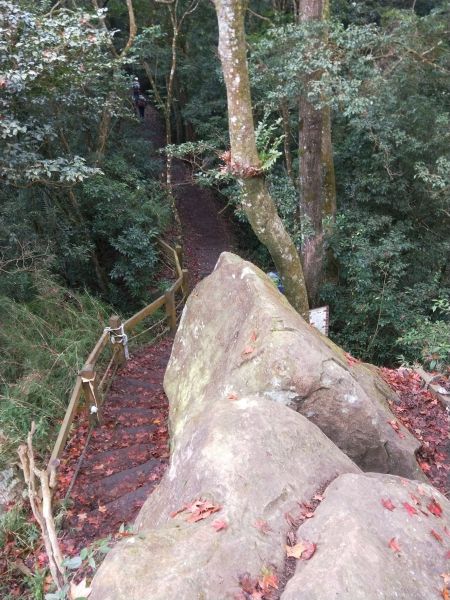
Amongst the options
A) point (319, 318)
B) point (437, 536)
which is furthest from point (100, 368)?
point (437, 536)

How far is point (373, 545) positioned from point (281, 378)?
1837 mm

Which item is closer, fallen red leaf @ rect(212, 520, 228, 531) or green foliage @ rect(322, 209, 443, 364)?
fallen red leaf @ rect(212, 520, 228, 531)

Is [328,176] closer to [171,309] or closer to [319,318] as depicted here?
[319,318]

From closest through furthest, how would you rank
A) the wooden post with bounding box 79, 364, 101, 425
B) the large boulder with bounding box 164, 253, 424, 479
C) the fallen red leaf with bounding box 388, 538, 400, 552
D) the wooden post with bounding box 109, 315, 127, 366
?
the fallen red leaf with bounding box 388, 538, 400, 552 → the large boulder with bounding box 164, 253, 424, 479 → the wooden post with bounding box 79, 364, 101, 425 → the wooden post with bounding box 109, 315, 127, 366

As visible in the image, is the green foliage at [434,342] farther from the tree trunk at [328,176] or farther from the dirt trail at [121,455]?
the dirt trail at [121,455]

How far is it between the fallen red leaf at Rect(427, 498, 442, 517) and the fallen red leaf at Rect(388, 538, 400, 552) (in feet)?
2.06

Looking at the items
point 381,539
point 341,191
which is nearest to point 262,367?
point 381,539

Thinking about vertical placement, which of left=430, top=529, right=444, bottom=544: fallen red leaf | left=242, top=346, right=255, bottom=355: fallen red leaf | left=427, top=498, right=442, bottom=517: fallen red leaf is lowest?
left=427, top=498, right=442, bottom=517: fallen red leaf

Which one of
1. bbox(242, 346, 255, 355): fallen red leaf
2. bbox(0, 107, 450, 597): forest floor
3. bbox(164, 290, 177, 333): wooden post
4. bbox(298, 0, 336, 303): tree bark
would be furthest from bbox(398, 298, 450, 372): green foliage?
bbox(164, 290, 177, 333): wooden post

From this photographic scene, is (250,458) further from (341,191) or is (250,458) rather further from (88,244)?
(341,191)

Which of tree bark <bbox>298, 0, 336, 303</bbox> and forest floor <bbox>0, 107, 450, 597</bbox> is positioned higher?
tree bark <bbox>298, 0, 336, 303</bbox>

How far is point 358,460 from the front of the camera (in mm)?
4406

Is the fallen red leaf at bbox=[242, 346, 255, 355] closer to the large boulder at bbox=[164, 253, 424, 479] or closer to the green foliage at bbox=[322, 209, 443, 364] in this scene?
the large boulder at bbox=[164, 253, 424, 479]

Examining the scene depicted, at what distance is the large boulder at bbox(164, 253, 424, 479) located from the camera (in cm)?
421
